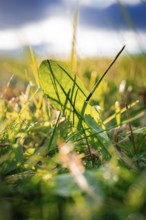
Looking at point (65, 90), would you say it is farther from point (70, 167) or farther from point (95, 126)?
point (70, 167)

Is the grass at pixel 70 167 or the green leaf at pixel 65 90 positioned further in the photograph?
the green leaf at pixel 65 90

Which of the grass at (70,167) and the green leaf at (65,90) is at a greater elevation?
the green leaf at (65,90)

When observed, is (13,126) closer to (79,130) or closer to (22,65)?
(79,130)

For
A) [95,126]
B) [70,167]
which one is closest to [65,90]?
[95,126]

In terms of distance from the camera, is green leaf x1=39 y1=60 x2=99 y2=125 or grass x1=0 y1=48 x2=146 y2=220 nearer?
grass x1=0 y1=48 x2=146 y2=220

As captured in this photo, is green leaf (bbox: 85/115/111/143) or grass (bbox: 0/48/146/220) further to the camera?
green leaf (bbox: 85/115/111/143)

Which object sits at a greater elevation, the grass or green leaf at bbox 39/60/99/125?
green leaf at bbox 39/60/99/125

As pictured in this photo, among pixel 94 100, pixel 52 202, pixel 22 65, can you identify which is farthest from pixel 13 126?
pixel 22 65

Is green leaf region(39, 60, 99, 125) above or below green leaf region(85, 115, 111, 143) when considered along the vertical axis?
above
